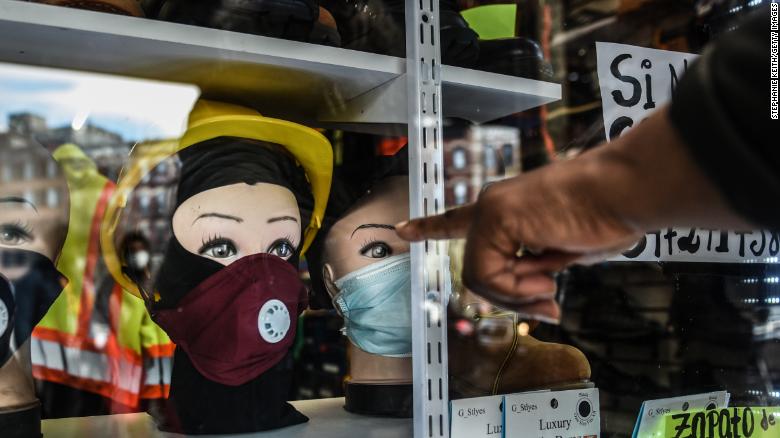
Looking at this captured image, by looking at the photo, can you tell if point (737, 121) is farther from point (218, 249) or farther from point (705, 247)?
point (705, 247)

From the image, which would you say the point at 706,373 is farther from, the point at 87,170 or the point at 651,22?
the point at 87,170

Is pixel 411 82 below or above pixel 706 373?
above

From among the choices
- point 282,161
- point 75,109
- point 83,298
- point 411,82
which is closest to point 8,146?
point 75,109

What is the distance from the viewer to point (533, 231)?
475 mm

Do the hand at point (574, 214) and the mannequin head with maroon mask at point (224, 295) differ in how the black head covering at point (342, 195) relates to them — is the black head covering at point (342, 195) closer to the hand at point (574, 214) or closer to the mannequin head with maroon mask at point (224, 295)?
the mannequin head with maroon mask at point (224, 295)

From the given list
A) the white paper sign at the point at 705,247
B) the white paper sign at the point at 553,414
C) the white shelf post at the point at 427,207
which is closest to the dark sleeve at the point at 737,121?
the white shelf post at the point at 427,207

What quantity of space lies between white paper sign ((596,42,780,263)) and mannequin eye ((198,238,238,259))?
27.0 inches

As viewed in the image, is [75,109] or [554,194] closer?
[554,194]

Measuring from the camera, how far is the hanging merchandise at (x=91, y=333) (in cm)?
86

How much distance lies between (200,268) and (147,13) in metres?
0.33

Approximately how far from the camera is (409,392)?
1.01 meters

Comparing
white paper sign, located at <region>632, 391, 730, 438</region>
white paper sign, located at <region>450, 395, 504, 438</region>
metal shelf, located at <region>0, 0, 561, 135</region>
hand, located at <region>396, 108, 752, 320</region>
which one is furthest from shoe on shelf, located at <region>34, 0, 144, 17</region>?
white paper sign, located at <region>632, 391, 730, 438</region>

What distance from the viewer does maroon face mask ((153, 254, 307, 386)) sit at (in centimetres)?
90

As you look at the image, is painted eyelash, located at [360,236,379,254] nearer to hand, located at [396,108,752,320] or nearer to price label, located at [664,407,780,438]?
hand, located at [396,108,752,320]
